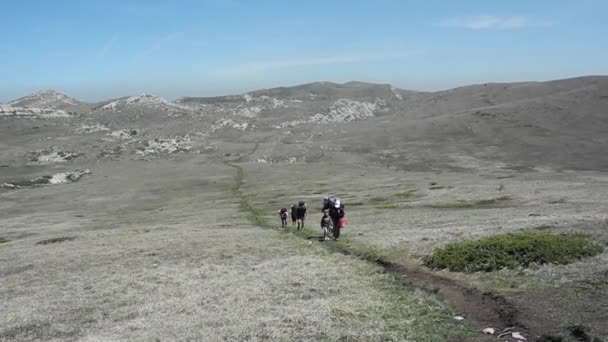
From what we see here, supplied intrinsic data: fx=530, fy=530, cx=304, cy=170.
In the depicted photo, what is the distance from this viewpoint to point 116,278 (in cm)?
3306

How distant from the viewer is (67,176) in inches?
6535

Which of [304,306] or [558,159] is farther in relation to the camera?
[558,159]

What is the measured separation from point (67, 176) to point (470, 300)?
165m

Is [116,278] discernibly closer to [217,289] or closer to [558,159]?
[217,289]

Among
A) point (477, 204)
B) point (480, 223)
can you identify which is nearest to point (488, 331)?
point (480, 223)

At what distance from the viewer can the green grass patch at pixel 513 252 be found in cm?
2550

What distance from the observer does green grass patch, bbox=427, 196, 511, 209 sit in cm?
5761

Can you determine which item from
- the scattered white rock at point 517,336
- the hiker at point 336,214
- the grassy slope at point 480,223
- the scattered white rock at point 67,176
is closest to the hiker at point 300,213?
the grassy slope at point 480,223

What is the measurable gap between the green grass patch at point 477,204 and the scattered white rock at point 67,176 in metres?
129

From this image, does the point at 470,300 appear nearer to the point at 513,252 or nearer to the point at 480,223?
the point at 513,252

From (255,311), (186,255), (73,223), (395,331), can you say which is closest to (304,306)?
(255,311)

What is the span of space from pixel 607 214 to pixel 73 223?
2678 inches

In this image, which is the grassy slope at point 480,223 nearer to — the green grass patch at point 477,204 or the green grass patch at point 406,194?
the green grass patch at point 477,204

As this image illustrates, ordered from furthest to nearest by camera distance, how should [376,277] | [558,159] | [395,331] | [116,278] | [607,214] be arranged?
[558,159] < [607,214] < [116,278] < [376,277] < [395,331]
